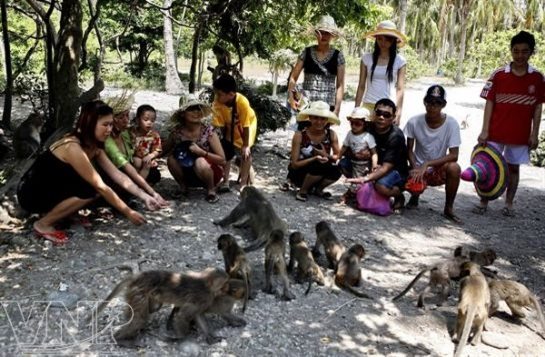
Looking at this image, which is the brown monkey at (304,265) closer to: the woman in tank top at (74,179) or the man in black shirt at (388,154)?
the woman in tank top at (74,179)

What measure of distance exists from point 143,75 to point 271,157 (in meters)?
20.5

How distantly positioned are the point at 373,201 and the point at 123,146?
325 centimetres

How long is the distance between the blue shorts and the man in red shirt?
1281 millimetres

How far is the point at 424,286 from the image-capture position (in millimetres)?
4938

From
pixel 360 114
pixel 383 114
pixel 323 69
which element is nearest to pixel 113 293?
pixel 360 114

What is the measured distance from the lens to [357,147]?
6.82m

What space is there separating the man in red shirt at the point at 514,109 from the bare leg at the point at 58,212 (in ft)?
16.9

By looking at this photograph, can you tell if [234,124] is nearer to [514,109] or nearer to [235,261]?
[235,261]

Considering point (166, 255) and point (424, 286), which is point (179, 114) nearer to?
point (166, 255)

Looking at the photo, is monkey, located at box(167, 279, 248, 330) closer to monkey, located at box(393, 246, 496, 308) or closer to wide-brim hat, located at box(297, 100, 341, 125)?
monkey, located at box(393, 246, 496, 308)

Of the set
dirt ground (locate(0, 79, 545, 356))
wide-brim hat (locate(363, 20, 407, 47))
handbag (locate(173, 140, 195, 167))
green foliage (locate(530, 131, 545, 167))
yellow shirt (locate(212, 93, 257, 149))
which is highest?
wide-brim hat (locate(363, 20, 407, 47))

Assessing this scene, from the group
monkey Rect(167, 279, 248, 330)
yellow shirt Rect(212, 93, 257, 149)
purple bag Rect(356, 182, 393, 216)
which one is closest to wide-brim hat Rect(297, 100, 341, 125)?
yellow shirt Rect(212, 93, 257, 149)

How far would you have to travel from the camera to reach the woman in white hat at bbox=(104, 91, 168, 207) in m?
5.66

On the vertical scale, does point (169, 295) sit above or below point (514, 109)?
below
